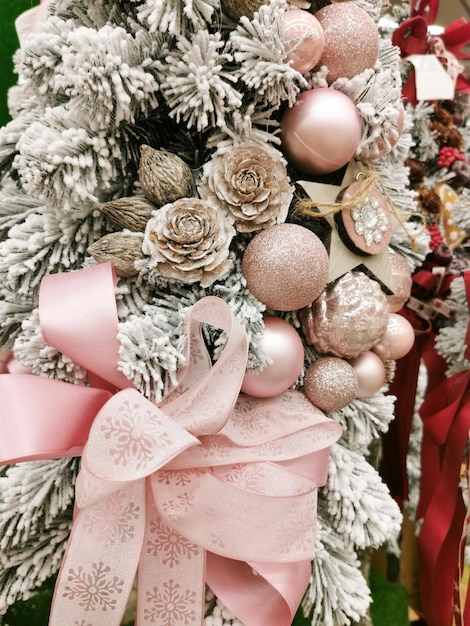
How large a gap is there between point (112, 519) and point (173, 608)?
92mm

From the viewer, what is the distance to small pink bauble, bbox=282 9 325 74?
440 mm

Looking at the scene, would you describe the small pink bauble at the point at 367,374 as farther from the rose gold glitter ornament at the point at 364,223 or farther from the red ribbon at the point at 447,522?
the red ribbon at the point at 447,522

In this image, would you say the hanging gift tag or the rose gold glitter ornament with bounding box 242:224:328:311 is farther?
the hanging gift tag

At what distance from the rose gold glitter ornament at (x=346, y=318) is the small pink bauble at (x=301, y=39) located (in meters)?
0.20

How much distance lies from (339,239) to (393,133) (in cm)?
11

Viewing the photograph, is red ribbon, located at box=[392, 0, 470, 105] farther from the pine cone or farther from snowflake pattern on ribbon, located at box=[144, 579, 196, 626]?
snowflake pattern on ribbon, located at box=[144, 579, 196, 626]

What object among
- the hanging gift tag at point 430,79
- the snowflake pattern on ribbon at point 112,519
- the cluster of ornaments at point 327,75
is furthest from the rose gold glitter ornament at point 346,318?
the hanging gift tag at point 430,79

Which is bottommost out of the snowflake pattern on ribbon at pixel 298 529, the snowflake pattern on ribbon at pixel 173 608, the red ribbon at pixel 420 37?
the snowflake pattern on ribbon at pixel 173 608

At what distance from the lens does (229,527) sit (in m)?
0.42

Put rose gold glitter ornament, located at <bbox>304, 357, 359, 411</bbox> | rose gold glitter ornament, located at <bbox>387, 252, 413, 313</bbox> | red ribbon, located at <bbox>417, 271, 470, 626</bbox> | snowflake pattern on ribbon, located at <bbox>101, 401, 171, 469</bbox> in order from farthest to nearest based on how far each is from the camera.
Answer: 1. red ribbon, located at <bbox>417, 271, 470, 626</bbox>
2. rose gold glitter ornament, located at <bbox>387, 252, 413, 313</bbox>
3. rose gold glitter ornament, located at <bbox>304, 357, 359, 411</bbox>
4. snowflake pattern on ribbon, located at <bbox>101, 401, 171, 469</bbox>

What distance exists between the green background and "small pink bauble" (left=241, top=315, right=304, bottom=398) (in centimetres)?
56

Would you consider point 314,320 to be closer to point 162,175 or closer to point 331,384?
point 331,384

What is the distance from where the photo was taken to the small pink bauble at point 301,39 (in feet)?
1.44

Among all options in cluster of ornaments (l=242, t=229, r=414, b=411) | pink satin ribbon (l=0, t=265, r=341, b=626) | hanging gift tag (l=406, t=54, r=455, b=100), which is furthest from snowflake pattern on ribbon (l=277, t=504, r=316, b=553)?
hanging gift tag (l=406, t=54, r=455, b=100)
